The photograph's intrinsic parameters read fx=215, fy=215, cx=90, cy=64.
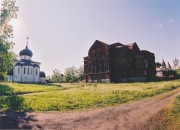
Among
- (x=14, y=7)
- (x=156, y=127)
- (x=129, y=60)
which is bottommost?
(x=156, y=127)

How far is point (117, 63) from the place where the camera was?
4541 cm

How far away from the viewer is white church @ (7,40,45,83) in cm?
6222

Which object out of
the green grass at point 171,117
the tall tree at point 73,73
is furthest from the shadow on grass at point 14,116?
the tall tree at point 73,73

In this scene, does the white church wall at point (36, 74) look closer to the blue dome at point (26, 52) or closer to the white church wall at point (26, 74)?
the white church wall at point (26, 74)

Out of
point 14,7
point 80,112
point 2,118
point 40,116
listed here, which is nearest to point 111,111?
point 80,112

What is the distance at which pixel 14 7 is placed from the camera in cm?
2944

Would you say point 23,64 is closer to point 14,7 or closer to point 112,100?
point 14,7

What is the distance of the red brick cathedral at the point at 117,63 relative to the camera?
141ft

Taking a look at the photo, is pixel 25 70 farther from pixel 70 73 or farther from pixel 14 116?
pixel 14 116

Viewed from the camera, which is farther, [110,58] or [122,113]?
[110,58]

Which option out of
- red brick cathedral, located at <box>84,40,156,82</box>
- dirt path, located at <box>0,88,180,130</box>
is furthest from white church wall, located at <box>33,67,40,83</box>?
dirt path, located at <box>0,88,180,130</box>

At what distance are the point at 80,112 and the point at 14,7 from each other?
803 inches

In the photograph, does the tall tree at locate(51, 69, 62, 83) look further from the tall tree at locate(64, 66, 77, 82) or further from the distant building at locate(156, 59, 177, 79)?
the distant building at locate(156, 59, 177, 79)

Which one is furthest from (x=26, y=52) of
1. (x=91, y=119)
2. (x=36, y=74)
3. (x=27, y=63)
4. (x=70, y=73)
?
(x=91, y=119)
